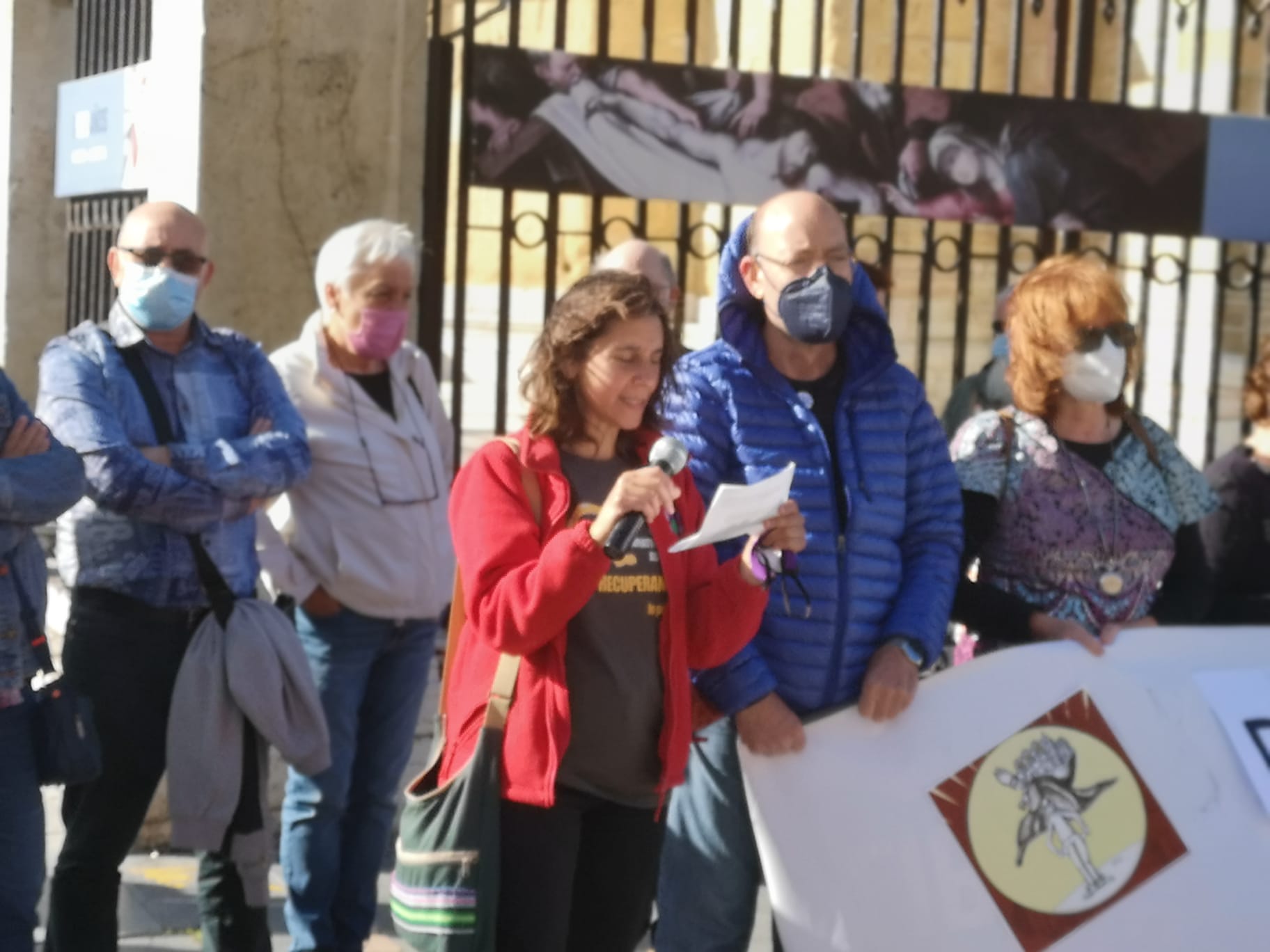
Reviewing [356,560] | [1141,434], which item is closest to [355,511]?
[356,560]

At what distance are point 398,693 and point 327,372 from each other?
0.87 m

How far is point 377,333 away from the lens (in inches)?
197

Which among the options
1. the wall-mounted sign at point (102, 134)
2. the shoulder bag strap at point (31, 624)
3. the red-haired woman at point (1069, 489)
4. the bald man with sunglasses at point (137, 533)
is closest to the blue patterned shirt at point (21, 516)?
the shoulder bag strap at point (31, 624)

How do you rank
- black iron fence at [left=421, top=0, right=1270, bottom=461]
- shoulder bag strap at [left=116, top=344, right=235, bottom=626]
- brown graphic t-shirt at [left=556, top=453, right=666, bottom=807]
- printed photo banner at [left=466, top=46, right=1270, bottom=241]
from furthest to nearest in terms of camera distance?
black iron fence at [left=421, top=0, right=1270, bottom=461] → printed photo banner at [left=466, top=46, right=1270, bottom=241] → shoulder bag strap at [left=116, top=344, right=235, bottom=626] → brown graphic t-shirt at [left=556, top=453, right=666, bottom=807]

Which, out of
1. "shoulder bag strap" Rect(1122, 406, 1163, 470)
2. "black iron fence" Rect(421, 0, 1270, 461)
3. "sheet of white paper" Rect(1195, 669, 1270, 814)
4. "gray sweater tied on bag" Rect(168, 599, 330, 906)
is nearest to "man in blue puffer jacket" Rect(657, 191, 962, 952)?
"shoulder bag strap" Rect(1122, 406, 1163, 470)

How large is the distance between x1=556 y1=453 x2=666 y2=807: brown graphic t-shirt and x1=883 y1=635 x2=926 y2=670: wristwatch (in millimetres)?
576

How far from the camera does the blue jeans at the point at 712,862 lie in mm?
3844

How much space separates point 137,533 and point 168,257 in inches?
25.3

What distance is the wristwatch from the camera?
378 centimetres

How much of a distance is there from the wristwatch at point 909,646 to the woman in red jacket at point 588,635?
0.41m

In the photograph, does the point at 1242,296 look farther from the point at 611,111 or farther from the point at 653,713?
the point at 653,713

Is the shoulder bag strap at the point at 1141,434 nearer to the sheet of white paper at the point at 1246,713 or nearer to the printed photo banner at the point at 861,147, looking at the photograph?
the sheet of white paper at the point at 1246,713

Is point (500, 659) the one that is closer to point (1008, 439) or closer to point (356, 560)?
point (1008, 439)

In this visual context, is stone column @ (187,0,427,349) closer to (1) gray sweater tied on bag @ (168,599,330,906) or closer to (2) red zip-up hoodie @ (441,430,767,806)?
(1) gray sweater tied on bag @ (168,599,330,906)
